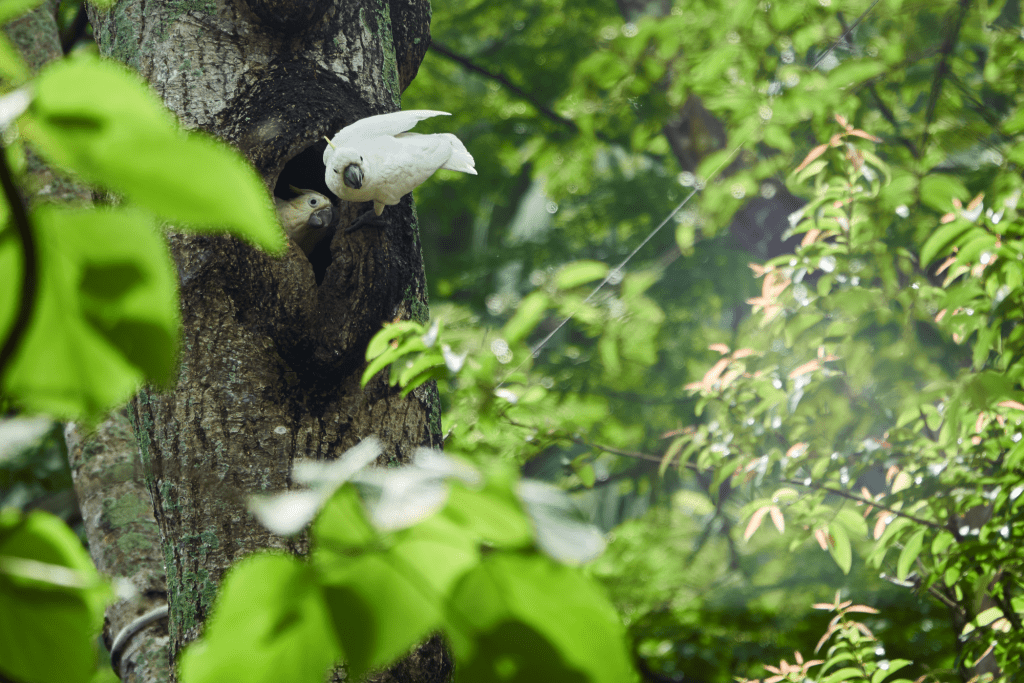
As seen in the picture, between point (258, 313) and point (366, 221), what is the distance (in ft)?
0.65

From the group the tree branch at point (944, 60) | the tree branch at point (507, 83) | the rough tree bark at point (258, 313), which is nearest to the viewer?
the rough tree bark at point (258, 313)

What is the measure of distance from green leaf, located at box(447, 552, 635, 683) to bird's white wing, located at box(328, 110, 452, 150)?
76cm

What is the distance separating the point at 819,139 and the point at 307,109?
A: 139cm

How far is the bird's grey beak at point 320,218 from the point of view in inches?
39.0

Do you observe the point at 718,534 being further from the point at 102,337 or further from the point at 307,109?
the point at 102,337

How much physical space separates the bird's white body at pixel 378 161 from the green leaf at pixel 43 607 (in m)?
0.66

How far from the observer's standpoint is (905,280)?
5.75 feet

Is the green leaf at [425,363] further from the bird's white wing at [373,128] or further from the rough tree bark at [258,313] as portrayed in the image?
the bird's white wing at [373,128]

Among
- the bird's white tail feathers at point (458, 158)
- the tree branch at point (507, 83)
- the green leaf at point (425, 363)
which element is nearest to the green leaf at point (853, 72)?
the bird's white tail feathers at point (458, 158)

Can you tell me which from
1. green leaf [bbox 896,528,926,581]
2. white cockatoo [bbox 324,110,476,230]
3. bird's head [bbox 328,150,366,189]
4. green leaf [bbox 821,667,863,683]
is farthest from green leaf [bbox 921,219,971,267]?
bird's head [bbox 328,150,366,189]

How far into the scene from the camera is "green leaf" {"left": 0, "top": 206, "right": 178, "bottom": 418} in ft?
0.62

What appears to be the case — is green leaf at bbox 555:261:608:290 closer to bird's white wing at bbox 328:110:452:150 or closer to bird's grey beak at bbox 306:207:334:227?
bird's white wing at bbox 328:110:452:150

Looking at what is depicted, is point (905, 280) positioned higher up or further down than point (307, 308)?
further down

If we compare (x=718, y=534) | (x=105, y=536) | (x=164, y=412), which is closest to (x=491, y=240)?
(x=718, y=534)
